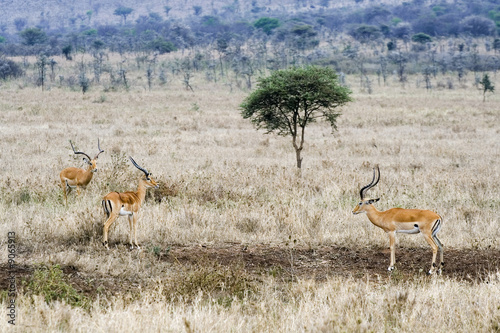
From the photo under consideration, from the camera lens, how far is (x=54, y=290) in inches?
227

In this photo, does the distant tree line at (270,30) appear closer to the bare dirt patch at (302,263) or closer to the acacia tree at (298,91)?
the acacia tree at (298,91)

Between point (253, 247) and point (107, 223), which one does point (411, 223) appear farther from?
point (107, 223)

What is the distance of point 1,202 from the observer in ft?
33.1

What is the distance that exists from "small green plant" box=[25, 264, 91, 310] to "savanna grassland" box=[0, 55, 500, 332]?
0.07 feet

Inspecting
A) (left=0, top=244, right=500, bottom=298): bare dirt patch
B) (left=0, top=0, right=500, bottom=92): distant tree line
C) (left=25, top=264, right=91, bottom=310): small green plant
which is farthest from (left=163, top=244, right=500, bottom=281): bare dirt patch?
(left=0, top=0, right=500, bottom=92): distant tree line

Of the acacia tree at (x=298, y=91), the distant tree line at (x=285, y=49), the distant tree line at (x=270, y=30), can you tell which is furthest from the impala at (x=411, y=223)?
the distant tree line at (x=270, y=30)

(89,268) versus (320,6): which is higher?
(320,6)

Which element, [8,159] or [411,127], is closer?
[8,159]

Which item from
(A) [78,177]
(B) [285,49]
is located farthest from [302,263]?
(B) [285,49]

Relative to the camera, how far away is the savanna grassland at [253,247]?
5.07 m

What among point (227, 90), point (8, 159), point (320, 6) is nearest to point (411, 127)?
point (8, 159)

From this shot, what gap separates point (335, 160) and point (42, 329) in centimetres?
1343

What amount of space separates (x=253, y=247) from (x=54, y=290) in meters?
3.03

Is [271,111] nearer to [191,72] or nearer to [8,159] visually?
[8,159]
